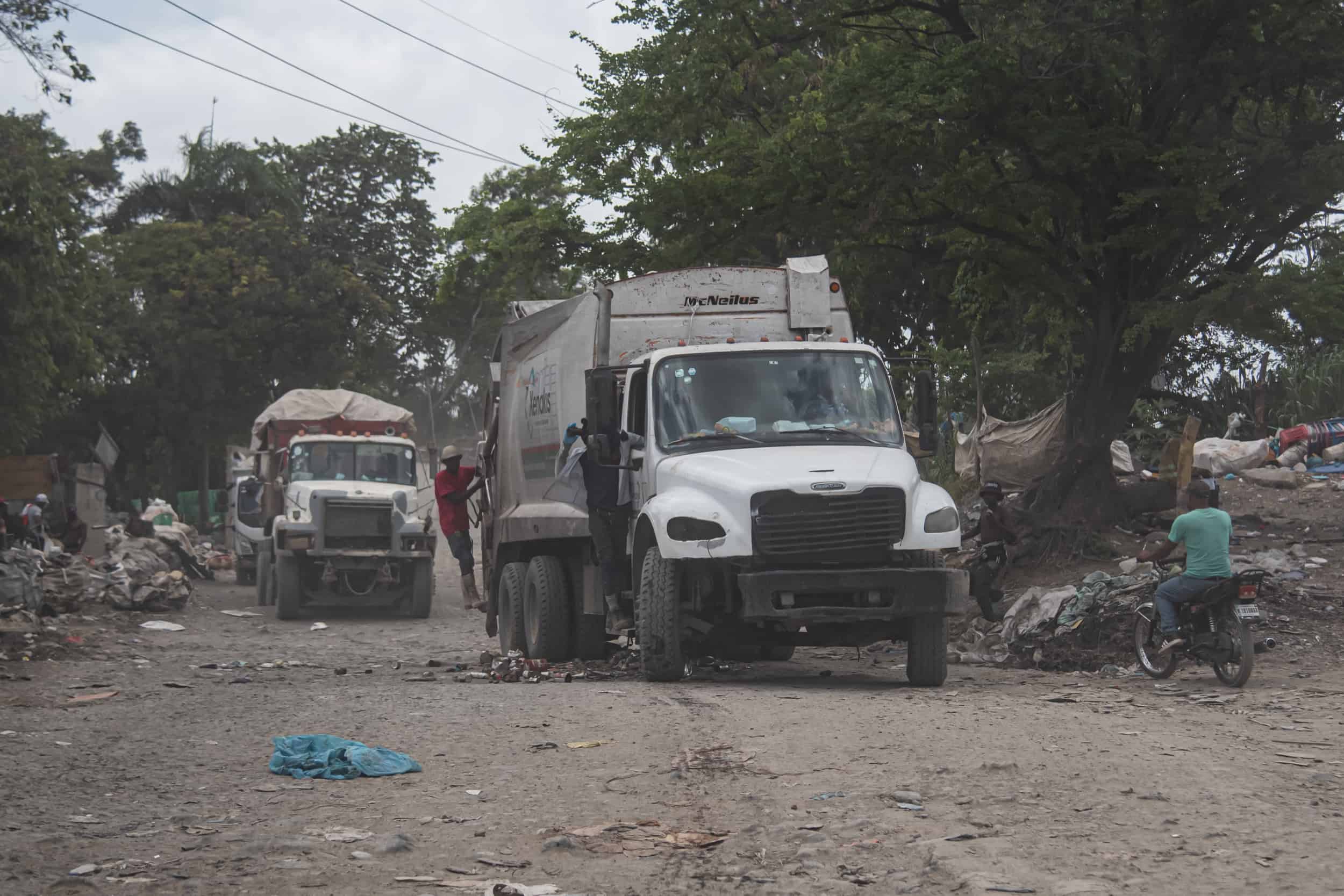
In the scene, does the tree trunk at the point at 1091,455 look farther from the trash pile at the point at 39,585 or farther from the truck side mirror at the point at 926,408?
the trash pile at the point at 39,585

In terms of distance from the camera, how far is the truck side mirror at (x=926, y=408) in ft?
35.9

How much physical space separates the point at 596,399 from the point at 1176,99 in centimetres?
899

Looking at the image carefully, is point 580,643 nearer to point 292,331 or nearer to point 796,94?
point 796,94

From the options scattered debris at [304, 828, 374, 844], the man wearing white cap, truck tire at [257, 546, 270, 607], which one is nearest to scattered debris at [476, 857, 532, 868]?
scattered debris at [304, 828, 374, 844]

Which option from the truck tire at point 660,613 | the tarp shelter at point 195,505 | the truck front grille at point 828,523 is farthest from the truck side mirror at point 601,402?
the tarp shelter at point 195,505

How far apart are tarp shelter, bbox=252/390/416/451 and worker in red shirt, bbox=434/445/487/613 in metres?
6.95

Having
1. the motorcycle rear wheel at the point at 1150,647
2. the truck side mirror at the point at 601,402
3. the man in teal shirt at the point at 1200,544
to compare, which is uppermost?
the truck side mirror at the point at 601,402

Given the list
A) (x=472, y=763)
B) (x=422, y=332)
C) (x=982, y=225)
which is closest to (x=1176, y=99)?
(x=982, y=225)

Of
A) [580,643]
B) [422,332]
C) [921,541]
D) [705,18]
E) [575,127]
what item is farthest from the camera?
[422,332]

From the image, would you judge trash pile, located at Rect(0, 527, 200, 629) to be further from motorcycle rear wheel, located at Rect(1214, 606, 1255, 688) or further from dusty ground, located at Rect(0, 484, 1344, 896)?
motorcycle rear wheel, located at Rect(1214, 606, 1255, 688)

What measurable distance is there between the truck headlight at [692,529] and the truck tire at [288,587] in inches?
449

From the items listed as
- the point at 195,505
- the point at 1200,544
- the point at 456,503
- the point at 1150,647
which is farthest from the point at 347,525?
the point at 195,505

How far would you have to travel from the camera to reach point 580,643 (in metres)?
12.6

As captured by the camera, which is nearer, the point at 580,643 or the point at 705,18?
the point at 580,643
